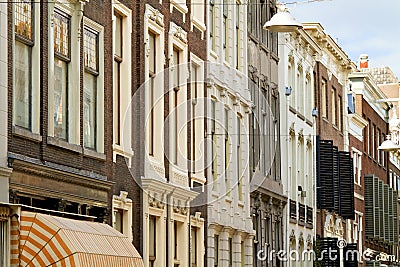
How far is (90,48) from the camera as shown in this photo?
2750 cm

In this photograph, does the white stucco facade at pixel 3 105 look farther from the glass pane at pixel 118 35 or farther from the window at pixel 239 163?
the window at pixel 239 163

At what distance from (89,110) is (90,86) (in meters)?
0.51

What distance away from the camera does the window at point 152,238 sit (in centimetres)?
3183

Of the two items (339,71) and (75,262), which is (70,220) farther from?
(339,71)

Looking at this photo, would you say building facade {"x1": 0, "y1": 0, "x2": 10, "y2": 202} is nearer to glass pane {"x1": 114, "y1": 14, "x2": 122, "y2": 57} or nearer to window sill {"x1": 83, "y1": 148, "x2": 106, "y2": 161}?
window sill {"x1": 83, "y1": 148, "x2": 106, "y2": 161}

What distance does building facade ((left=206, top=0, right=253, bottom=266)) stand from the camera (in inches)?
1497

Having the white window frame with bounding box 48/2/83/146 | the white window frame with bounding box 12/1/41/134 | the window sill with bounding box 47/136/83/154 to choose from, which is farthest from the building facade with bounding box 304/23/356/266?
the white window frame with bounding box 12/1/41/134

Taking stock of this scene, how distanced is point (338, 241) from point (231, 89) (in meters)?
17.6

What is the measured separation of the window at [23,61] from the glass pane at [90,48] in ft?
9.24

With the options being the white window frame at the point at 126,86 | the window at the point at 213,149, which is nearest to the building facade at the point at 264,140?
the window at the point at 213,149

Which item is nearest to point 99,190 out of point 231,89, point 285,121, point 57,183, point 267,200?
point 57,183

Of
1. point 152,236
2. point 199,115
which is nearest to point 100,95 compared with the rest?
point 152,236

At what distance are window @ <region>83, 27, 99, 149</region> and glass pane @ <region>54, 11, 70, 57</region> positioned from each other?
0.88m

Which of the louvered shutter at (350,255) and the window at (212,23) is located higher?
the window at (212,23)
